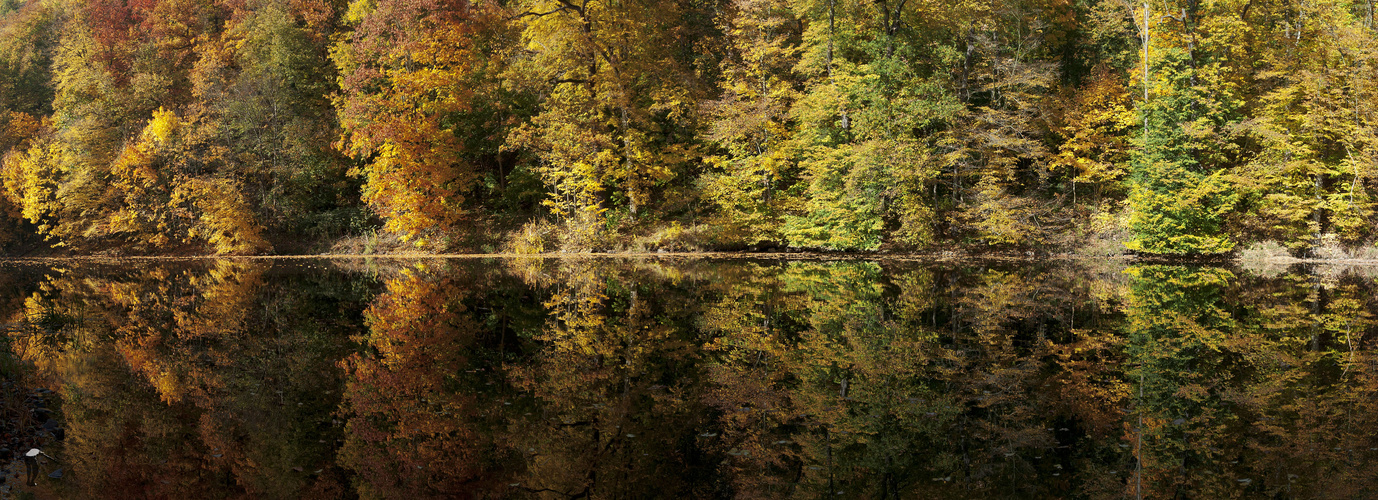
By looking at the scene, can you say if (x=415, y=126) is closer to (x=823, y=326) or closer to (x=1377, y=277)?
(x=823, y=326)

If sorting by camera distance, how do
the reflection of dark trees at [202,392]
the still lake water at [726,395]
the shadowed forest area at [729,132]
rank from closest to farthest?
the still lake water at [726,395] < the reflection of dark trees at [202,392] < the shadowed forest area at [729,132]

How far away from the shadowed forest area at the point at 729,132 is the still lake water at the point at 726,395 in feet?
45.0

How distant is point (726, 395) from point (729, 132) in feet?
84.4

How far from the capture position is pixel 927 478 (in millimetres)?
6234

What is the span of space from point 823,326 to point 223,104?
41.0 metres

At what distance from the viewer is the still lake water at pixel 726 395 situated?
20.8ft

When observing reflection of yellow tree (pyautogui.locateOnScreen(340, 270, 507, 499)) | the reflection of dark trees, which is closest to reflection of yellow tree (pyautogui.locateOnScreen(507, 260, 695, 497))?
reflection of yellow tree (pyautogui.locateOnScreen(340, 270, 507, 499))

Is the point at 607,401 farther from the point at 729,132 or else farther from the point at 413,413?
the point at 729,132

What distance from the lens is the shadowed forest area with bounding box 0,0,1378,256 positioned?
3006cm

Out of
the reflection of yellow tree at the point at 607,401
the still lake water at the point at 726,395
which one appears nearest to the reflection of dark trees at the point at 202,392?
the still lake water at the point at 726,395

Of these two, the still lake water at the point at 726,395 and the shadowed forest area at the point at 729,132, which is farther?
the shadowed forest area at the point at 729,132

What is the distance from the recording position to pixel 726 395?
8930 mm

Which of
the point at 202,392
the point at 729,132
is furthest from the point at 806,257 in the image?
the point at 202,392

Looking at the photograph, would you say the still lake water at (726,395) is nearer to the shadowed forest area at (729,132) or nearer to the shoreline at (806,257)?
the shoreline at (806,257)
